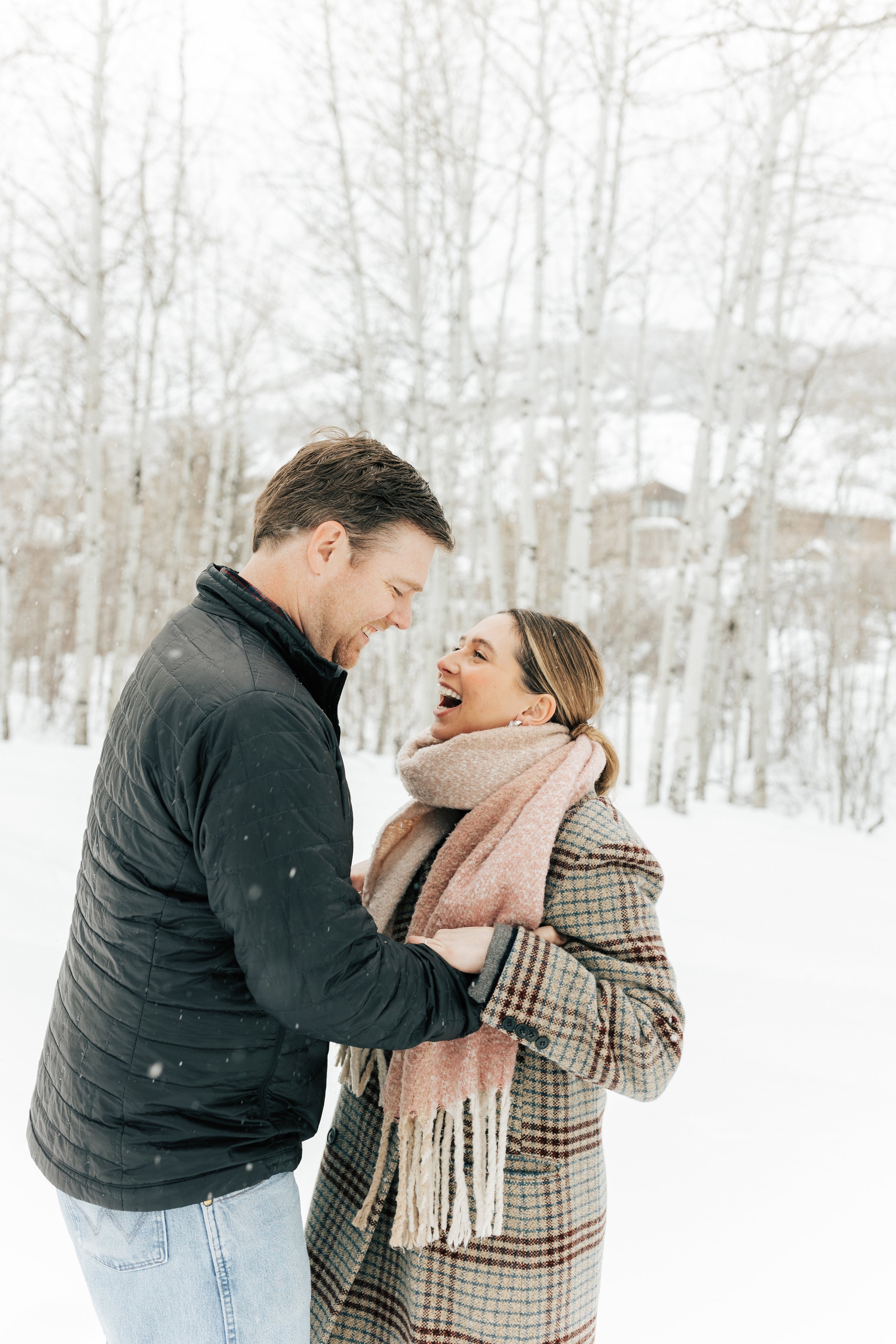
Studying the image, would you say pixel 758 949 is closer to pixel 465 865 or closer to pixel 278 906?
pixel 465 865

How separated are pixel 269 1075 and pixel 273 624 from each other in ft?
2.16

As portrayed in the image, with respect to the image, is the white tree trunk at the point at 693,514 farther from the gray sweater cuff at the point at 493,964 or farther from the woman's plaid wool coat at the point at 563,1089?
the gray sweater cuff at the point at 493,964

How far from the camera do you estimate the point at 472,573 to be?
14.7 metres

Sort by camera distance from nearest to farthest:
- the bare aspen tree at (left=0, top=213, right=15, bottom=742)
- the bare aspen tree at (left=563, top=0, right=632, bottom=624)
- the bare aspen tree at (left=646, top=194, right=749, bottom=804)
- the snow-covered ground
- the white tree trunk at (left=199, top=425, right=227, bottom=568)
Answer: the snow-covered ground
the bare aspen tree at (left=563, top=0, right=632, bottom=624)
the bare aspen tree at (left=646, top=194, right=749, bottom=804)
the bare aspen tree at (left=0, top=213, right=15, bottom=742)
the white tree trunk at (left=199, top=425, right=227, bottom=568)

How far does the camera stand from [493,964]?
4.41ft

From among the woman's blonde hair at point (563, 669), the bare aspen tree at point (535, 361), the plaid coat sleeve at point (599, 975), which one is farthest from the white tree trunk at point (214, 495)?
the plaid coat sleeve at point (599, 975)

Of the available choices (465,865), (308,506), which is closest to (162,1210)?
(465,865)

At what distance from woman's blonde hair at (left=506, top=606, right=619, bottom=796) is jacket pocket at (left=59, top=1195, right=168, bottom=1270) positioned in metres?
1.08

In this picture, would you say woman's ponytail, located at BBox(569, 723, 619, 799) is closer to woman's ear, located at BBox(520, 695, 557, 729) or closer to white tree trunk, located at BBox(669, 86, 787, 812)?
woman's ear, located at BBox(520, 695, 557, 729)

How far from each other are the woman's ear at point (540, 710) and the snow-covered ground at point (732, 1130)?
3.71 feet

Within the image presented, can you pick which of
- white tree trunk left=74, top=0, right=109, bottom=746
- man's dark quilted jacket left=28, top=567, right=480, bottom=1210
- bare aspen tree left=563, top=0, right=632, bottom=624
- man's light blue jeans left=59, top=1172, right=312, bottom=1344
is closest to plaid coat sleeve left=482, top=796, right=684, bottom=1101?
man's dark quilted jacket left=28, top=567, right=480, bottom=1210

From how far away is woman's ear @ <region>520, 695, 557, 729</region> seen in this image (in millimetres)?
1748

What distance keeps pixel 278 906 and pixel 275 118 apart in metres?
10.6

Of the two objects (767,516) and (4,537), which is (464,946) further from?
(767,516)
